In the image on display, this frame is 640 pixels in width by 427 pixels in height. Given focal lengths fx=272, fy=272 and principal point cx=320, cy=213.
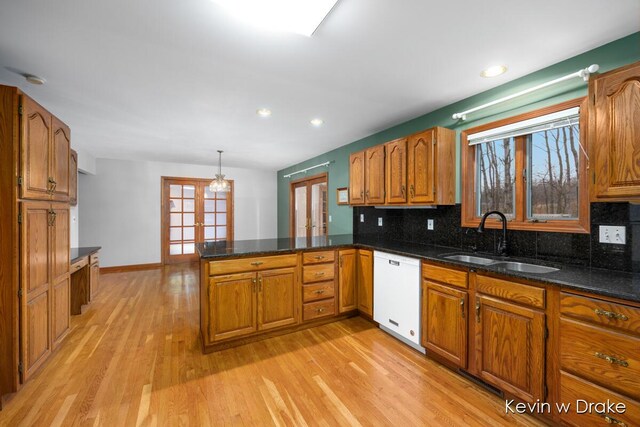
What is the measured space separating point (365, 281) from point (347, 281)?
0.21 m

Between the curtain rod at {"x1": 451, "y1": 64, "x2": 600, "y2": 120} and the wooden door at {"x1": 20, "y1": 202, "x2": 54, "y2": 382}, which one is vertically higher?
the curtain rod at {"x1": 451, "y1": 64, "x2": 600, "y2": 120}

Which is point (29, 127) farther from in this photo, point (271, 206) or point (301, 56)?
point (271, 206)

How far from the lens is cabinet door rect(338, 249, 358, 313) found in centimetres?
305

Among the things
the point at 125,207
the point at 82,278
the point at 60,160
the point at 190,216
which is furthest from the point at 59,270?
the point at 190,216

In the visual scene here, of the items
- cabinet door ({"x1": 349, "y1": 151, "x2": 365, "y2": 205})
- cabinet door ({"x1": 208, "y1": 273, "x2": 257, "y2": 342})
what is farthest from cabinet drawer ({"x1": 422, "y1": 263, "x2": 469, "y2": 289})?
cabinet door ({"x1": 208, "y1": 273, "x2": 257, "y2": 342})

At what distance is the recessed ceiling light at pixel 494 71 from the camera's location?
2.08 m

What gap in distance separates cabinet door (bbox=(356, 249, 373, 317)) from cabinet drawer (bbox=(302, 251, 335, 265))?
1.16 feet

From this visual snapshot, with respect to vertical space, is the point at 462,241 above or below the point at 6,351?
above

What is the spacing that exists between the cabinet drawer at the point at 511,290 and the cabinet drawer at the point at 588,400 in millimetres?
381

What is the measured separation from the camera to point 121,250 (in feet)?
18.2

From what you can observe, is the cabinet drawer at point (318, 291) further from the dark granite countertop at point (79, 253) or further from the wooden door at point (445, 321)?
the dark granite countertop at point (79, 253)

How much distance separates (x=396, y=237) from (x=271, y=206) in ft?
14.2

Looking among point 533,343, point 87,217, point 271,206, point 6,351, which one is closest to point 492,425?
point 533,343

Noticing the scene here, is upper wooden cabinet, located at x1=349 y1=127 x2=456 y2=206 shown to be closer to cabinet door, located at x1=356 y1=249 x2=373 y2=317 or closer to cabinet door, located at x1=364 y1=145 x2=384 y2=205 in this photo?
cabinet door, located at x1=364 y1=145 x2=384 y2=205
